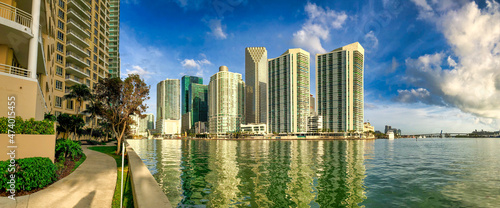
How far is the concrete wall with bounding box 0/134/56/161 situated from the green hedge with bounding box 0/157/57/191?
170cm

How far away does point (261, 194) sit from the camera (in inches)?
607

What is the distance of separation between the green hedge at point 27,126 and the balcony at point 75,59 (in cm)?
5592

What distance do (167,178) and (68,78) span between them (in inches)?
2266

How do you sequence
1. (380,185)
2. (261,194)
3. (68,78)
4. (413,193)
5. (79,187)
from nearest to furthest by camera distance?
(79,187) → (261,194) → (413,193) → (380,185) → (68,78)

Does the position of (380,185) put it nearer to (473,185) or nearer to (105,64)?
(473,185)

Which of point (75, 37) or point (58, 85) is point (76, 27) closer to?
point (75, 37)

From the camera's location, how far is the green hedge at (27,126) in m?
12.8

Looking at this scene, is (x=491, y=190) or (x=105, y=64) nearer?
(x=491, y=190)

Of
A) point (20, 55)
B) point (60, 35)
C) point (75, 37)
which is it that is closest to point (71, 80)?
point (60, 35)

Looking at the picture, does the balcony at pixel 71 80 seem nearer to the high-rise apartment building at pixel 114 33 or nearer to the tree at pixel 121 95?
the tree at pixel 121 95

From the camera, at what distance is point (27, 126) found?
542 inches

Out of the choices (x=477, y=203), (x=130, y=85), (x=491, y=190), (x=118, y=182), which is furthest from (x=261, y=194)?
(x=130, y=85)

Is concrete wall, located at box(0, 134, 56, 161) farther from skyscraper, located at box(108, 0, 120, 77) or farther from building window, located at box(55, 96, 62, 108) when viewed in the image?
skyscraper, located at box(108, 0, 120, 77)

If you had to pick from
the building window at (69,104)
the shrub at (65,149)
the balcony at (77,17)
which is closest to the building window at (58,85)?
the building window at (69,104)
